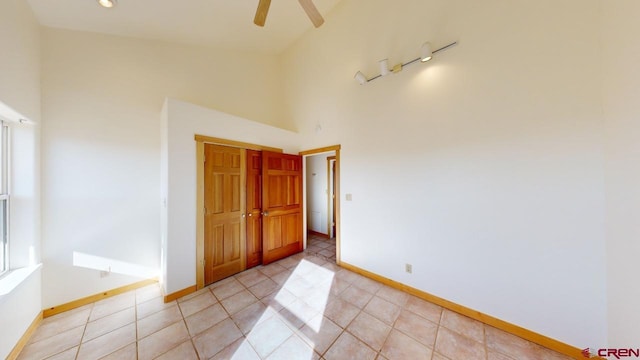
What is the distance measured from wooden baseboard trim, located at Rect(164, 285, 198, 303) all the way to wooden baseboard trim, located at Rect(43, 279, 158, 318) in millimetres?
669

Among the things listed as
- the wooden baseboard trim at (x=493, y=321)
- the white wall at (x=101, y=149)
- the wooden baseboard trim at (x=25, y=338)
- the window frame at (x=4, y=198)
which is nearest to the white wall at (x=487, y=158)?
the wooden baseboard trim at (x=493, y=321)

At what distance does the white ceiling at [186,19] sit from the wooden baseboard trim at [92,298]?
10.3 ft

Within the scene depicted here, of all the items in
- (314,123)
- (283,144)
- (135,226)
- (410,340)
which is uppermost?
(314,123)

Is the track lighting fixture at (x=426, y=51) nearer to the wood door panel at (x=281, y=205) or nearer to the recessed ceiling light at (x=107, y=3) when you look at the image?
the wood door panel at (x=281, y=205)

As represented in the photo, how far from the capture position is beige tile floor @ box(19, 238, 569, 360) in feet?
5.24

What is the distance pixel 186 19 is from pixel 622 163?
4.67m

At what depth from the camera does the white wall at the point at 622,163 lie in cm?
124

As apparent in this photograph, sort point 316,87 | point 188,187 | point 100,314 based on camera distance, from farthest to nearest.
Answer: point 316,87, point 188,187, point 100,314

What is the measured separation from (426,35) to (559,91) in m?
1.42

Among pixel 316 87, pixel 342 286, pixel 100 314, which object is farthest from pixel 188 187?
pixel 316 87

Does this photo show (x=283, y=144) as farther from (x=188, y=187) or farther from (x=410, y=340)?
(x=410, y=340)

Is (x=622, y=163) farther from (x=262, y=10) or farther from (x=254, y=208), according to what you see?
(x=254, y=208)

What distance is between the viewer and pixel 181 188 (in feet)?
7.82

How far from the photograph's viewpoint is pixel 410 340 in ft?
5.64
